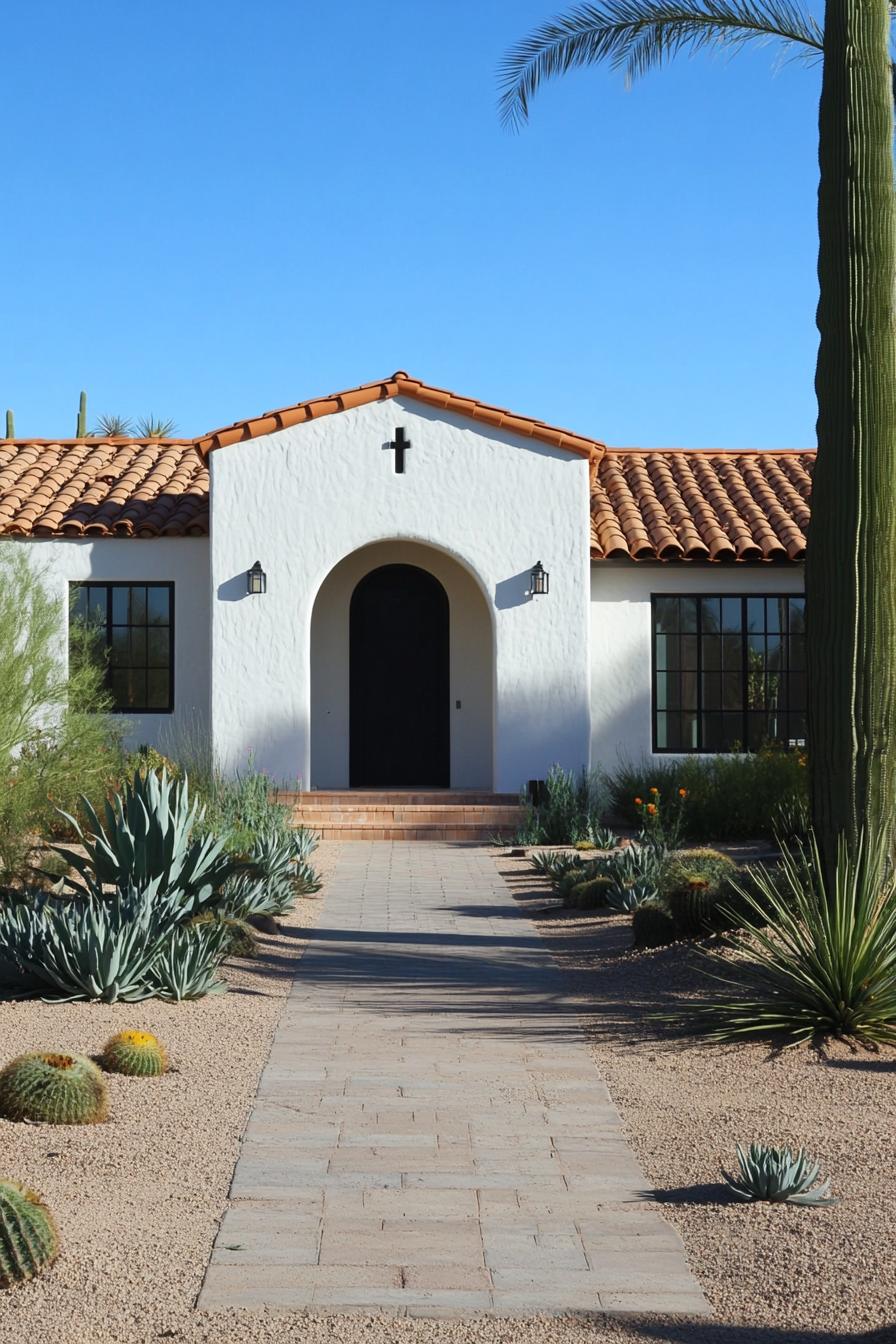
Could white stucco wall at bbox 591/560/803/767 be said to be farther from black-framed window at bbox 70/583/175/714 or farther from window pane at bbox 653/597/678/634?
black-framed window at bbox 70/583/175/714

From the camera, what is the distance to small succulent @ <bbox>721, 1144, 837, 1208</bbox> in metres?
5.00

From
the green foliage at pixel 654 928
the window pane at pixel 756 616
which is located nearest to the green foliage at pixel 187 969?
the green foliage at pixel 654 928

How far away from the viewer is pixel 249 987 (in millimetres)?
8867

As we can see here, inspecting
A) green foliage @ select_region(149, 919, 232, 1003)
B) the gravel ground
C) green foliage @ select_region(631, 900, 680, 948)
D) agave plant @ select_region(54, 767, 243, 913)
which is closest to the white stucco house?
agave plant @ select_region(54, 767, 243, 913)

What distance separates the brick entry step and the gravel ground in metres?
8.55

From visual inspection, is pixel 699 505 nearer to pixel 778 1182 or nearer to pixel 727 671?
pixel 727 671

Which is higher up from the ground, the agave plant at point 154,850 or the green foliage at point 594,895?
the agave plant at point 154,850

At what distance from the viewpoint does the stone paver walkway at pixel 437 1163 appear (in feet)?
14.1

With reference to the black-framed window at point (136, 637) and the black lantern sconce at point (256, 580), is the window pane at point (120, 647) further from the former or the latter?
the black lantern sconce at point (256, 580)

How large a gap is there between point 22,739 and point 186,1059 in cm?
703

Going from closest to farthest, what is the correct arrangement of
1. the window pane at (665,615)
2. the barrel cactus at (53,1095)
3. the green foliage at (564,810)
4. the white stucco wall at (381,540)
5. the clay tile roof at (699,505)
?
the barrel cactus at (53,1095) < the green foliage at (564,810) < the white stucco wall at (381,540) < the clay tile roof at (699,505) < the window pane at (665,615)

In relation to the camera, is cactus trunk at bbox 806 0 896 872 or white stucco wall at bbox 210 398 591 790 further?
white stucco wall at bbox 210 398 591 790

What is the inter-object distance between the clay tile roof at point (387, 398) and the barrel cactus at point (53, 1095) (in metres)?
13.0

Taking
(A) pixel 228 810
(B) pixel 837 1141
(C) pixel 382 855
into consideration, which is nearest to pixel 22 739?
(A) pixel 228 810
